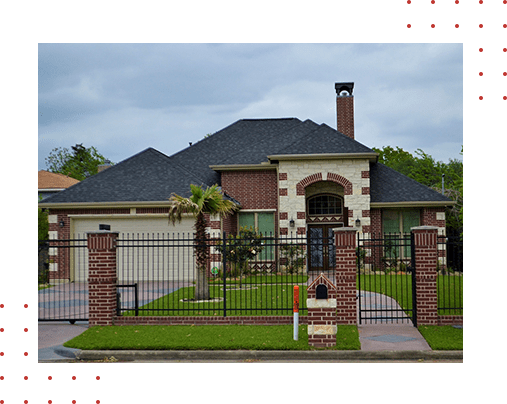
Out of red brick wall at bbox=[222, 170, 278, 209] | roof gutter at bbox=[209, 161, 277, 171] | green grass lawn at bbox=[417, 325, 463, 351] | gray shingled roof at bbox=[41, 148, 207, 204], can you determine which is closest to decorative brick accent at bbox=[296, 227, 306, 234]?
red brick wall at bbox=[222, 170, 278, 209]

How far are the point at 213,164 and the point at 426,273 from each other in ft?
54.5

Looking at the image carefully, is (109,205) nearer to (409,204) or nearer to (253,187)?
(253,187)

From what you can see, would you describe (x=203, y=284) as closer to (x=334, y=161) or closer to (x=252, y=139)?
(x=334, y=161)

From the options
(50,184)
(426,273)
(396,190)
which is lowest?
(426,273)

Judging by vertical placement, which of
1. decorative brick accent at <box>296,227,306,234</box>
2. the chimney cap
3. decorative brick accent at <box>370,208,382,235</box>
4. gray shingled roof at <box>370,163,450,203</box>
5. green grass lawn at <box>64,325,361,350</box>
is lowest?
green grass lawn at <box>64,325,361,350</box>

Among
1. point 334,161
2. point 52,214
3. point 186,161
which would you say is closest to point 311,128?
point 334,161

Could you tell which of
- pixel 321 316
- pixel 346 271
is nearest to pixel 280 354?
→ pixel 321 316

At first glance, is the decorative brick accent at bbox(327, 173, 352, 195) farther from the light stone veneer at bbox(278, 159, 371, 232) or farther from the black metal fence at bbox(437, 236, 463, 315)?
the black metal fence at bbox(437, 236, 463, 315)

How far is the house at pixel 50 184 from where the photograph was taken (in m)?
42.8

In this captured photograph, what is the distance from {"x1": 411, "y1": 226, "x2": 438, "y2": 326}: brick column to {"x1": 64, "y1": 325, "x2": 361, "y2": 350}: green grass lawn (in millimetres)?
1683

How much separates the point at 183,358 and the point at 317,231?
1550 centimetres

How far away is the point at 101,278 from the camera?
38.5 feet

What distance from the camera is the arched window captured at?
24.1 meters

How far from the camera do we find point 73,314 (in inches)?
525
